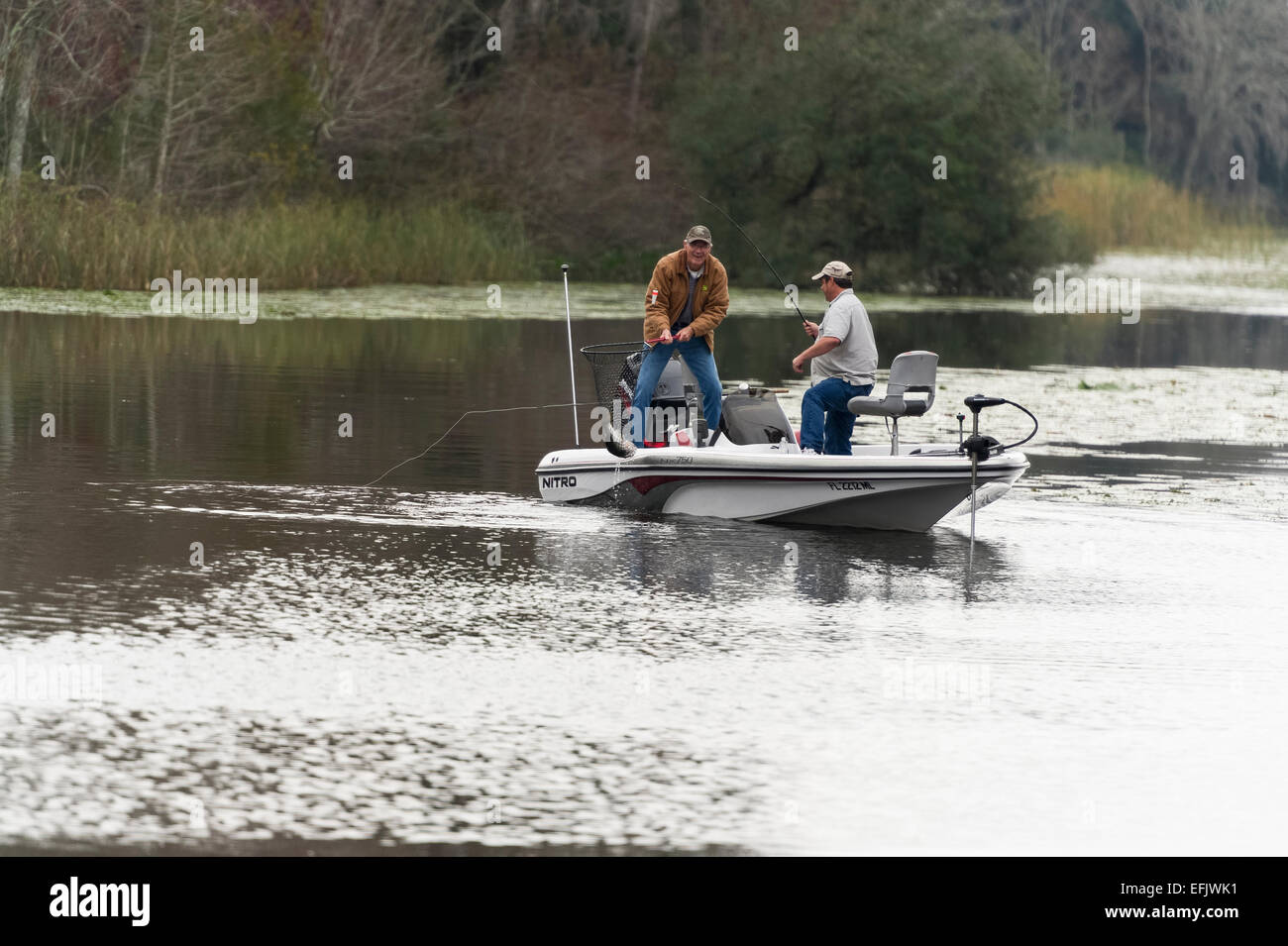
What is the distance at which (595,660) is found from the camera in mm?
9164

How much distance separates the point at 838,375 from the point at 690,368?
1.24 meters

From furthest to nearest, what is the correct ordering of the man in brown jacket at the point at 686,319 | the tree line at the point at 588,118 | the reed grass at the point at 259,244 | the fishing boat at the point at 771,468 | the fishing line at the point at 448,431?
the tree line at the point at 588,118 → the reed grass at the point at 259,244 → the fishing line at the point at 448,431 → the man in brown jacket at the point at 686,319 → the fishing boat at the point at 771,468

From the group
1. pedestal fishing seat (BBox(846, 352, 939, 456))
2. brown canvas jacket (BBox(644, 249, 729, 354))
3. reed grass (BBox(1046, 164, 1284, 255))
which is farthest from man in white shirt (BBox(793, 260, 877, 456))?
reed grass (BBox(1046, 164, 1284, 255))

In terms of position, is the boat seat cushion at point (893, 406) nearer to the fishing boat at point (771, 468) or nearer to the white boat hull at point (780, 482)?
the fishing boat at point (771, 468)

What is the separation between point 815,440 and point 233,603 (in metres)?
4.85

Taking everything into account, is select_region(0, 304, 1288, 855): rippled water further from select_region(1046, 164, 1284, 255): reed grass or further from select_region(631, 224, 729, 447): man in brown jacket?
select_region(1046, 164, 1284, 255): reed grass

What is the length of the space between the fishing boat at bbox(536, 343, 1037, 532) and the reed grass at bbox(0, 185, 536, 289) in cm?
2266

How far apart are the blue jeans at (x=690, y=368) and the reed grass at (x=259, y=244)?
22.8 m

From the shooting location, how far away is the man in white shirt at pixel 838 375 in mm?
13727

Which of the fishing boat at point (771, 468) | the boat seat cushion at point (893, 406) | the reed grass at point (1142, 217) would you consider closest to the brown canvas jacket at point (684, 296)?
the fishing boat at point (771, 468)

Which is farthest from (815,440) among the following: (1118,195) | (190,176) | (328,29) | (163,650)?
(1118,195)

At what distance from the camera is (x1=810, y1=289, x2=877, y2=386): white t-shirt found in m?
13.7

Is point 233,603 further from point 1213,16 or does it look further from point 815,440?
point 1213,16

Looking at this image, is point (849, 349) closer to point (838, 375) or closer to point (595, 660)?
point (838, 375)
